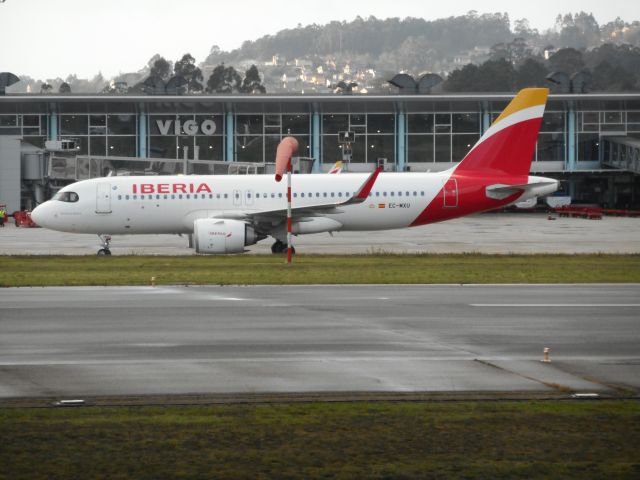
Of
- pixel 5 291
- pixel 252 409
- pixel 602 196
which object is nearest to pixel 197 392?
pixel 252 409

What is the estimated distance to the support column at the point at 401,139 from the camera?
3374 inches

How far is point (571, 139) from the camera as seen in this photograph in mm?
86875

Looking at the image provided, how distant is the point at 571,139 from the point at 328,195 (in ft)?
168

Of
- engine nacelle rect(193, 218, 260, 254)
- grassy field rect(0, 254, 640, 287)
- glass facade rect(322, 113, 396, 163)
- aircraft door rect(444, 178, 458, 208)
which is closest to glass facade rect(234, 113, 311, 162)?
glass facade rect(322, 113, 396, 163)

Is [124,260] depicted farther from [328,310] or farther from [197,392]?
[197,392]

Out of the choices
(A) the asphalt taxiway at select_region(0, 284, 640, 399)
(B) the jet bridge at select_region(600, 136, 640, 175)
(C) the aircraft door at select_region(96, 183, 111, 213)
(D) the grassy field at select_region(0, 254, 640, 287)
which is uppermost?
(B) the jet bridge at select_region(600, 136, 640, 175)

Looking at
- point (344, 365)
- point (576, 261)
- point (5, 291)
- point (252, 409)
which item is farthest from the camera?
point (576, 261)

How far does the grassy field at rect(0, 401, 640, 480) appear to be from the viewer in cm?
989

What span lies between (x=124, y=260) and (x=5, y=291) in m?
9.67

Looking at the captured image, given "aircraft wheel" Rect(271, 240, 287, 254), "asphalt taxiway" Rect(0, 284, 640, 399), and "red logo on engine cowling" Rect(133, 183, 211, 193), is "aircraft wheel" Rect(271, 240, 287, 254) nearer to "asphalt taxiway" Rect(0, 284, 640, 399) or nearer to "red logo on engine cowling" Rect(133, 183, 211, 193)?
"red logo on engine cowling" Rect(133, 183, 211, 193)

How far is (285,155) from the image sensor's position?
119 feet

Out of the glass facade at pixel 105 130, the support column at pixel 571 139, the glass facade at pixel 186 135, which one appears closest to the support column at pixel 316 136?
the glass facade at pixel 186 135

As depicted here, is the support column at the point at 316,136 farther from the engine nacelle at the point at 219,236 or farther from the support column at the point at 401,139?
the engine nacelle at the point at 219,236

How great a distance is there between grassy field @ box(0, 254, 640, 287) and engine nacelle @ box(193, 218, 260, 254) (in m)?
0.44
